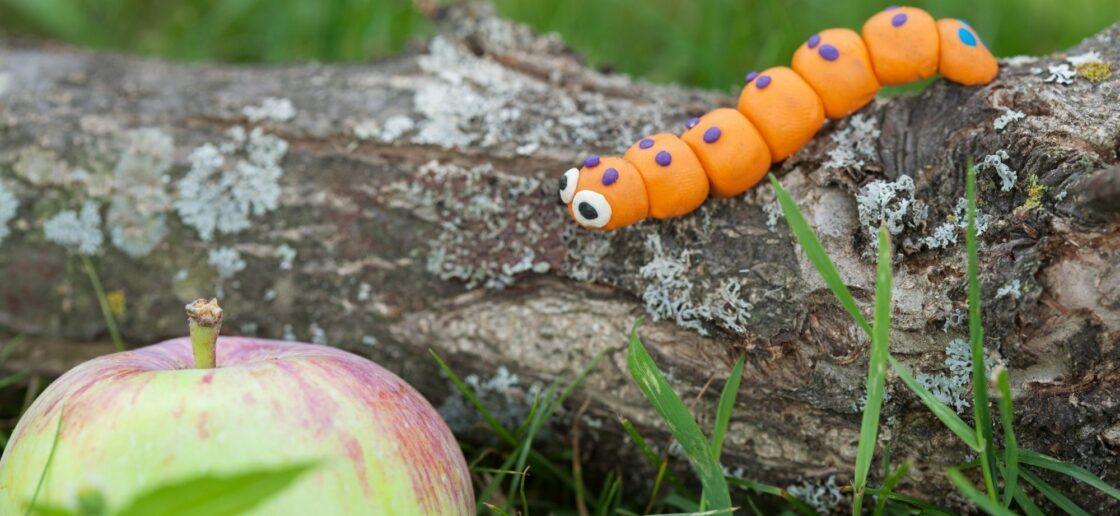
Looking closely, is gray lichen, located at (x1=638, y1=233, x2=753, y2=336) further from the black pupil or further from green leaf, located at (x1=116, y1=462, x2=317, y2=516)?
green leaf, located at (x1=116, y1=462, x2=317, y2=516)

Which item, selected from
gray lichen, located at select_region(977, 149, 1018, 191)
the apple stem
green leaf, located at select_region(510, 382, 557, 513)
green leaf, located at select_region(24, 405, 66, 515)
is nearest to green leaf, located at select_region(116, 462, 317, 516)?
green leaf, located at select_region(24, 405, 66, 515)

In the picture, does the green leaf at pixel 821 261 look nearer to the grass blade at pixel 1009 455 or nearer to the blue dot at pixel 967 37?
the grass blade at pixel 1009 455

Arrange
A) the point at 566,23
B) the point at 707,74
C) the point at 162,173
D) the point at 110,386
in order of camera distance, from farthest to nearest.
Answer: the point at 566,23
the point at 707,74
the point at 162,173
the point at 110,386

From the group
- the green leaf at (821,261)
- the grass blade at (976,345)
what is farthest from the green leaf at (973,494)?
the green leaf at (821,261)

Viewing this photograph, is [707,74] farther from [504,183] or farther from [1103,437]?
[1103,437]

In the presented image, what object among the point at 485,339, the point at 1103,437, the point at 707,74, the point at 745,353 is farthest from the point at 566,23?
the point at 1103,437
